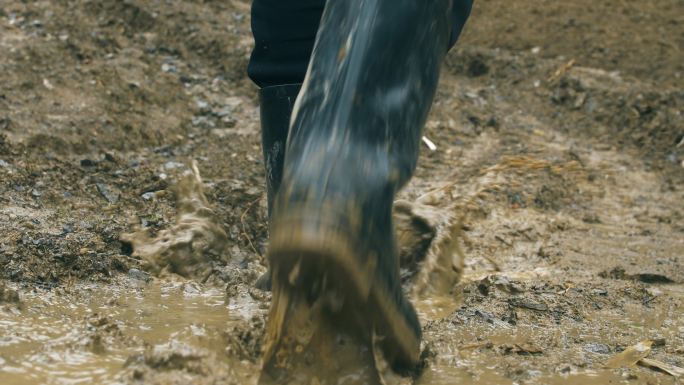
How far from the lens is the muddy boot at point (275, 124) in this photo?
188 centimetres

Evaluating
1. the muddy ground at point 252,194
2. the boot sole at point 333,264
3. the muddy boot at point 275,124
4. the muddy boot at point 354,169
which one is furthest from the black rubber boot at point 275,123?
the boot sole at point 333,264

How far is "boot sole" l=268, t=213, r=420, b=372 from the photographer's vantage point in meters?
1.17

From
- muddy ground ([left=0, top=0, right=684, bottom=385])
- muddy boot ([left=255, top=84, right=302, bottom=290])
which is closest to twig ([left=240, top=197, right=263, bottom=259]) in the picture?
muddy ground ([left=0, top=0, right=684, bottom=385])

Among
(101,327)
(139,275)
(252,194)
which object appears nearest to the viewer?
(101,327)

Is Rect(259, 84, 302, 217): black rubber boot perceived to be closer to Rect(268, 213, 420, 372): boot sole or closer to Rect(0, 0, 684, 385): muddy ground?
Rect(0, 0, 684, 385): muddy ground

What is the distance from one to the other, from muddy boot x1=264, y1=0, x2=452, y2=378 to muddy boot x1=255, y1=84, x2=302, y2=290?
532mm

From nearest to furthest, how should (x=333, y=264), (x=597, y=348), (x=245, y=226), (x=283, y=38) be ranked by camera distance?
(x=333, y=264)
(x=597, y=348)
(x=283, y=38)
(x=245, y=226)

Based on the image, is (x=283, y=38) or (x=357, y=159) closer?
(x=357, y=159)

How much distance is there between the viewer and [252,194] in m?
2.85

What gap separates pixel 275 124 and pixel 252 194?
37.9 inches

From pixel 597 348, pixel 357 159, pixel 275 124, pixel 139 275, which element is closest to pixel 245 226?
pixel 139 275

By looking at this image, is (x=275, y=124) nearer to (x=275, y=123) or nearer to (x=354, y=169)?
(x=275, y=123)

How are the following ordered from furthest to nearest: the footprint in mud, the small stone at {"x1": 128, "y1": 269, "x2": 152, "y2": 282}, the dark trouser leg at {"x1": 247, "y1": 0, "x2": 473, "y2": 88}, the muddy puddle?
the footprint in mud < the small stone at {"x1": 128, "y1": 269, "x2": 152, "y2": 282} < the dark trouser leg at {"x1": 247, "y1": 0, "x2": 473, "y2": 88} < the muddy puddle

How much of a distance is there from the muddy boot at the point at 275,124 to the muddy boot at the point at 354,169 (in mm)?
532
